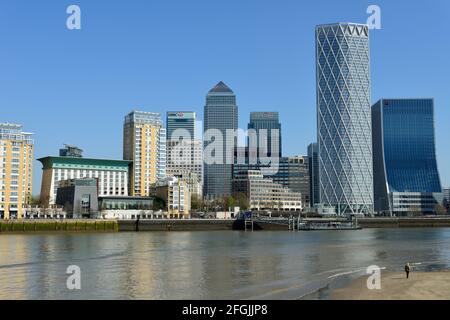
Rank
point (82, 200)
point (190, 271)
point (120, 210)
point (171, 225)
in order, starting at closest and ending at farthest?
1. point (190, 271)
2. point (171, 225)
3. point (82, 200)
4. point (120, 210)

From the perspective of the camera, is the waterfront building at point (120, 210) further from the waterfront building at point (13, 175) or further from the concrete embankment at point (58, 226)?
the concrete embankment at point (58, 226)

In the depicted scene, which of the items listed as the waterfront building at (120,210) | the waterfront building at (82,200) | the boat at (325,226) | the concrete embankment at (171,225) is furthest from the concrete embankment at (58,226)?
the boat at (325,226)

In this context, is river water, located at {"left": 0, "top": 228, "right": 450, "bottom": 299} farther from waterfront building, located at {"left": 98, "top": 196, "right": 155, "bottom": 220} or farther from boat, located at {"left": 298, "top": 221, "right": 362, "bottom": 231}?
waterfront building, located at {"left": 98, "top": 196, "right": 155, "bottom": 220}

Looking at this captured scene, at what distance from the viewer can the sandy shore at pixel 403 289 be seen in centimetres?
3500

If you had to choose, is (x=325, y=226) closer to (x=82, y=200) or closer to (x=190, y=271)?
(x=82, y=200)

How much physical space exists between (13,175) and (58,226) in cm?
3906

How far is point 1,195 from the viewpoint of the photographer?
174 m

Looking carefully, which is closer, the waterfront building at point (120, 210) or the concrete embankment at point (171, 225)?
the concrete embankment at point (171, 225)

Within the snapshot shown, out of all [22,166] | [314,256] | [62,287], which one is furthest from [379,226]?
[62,287]

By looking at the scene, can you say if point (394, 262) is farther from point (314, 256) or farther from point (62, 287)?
point (62, 287)

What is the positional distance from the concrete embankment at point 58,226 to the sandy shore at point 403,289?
373ft

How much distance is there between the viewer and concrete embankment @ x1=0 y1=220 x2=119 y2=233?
5561 inches

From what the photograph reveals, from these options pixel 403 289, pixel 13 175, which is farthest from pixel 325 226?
pixel 403 289

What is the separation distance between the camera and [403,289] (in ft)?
124
